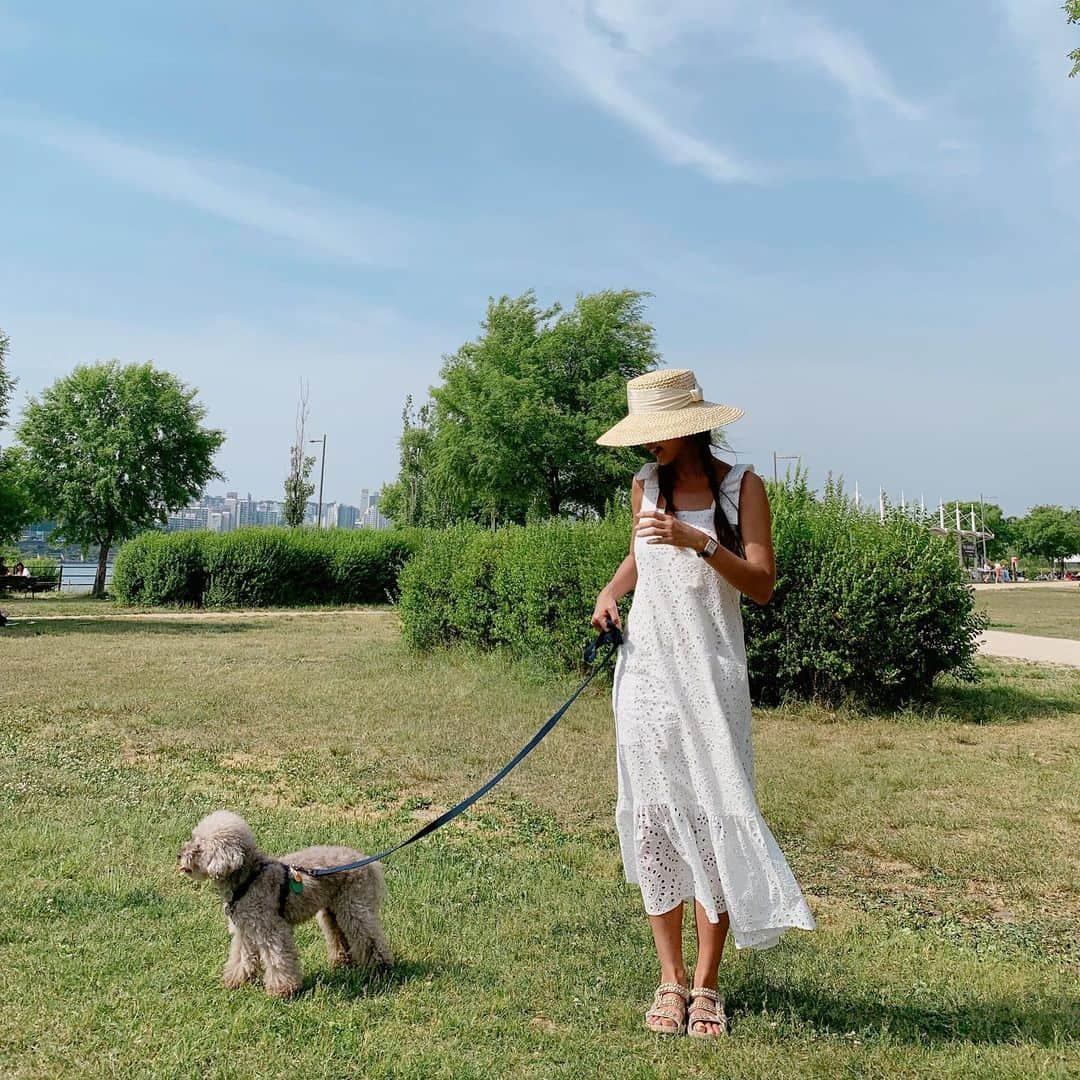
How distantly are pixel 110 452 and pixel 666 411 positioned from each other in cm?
3733

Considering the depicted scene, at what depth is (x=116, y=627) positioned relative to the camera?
1970 cm

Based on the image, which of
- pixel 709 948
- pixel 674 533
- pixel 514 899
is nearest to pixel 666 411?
pixel 674 533

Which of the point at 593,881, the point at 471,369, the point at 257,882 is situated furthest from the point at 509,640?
the point at 471,369

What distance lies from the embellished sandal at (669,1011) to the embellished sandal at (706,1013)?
26 millimetres

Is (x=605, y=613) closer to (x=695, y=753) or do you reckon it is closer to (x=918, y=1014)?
(x=695, y=753)

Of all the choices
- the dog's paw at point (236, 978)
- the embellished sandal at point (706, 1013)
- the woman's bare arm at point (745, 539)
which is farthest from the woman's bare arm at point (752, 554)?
the dog's paw at point (236, 978)

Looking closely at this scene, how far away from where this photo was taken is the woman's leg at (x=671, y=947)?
3.23 meters

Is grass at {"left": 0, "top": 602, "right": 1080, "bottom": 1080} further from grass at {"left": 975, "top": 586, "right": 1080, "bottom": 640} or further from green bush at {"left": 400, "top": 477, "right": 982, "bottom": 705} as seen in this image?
grass at {"left": 975, "top": 586, "right": 1080, "bottom": 640}

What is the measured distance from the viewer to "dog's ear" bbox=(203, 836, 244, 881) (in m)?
3.40

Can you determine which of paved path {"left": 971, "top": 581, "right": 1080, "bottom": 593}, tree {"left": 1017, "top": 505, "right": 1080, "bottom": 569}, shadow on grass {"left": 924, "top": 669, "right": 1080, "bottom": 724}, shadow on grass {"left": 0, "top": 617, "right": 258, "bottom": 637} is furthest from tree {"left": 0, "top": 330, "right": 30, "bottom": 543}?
tree {"left": 1017, "top": 505, "right": 1080, "bottom": 569}

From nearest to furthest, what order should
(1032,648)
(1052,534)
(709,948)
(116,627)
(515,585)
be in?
Answer: (709,948) < (515,585) < (1032,648) < (116,627) < (1052,534)

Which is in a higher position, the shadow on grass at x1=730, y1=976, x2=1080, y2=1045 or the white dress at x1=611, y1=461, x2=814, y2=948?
the white dress at x1=611, y1=461, x2=814, y2=948

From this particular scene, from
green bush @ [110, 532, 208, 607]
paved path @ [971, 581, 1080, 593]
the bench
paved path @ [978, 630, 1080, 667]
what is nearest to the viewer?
paved path @ [978, 630, 1080, 667]

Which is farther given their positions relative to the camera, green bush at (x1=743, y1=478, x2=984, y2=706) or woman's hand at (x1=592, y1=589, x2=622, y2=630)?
green bush at (x1=743, y1=478, x2=984, y2=706)
